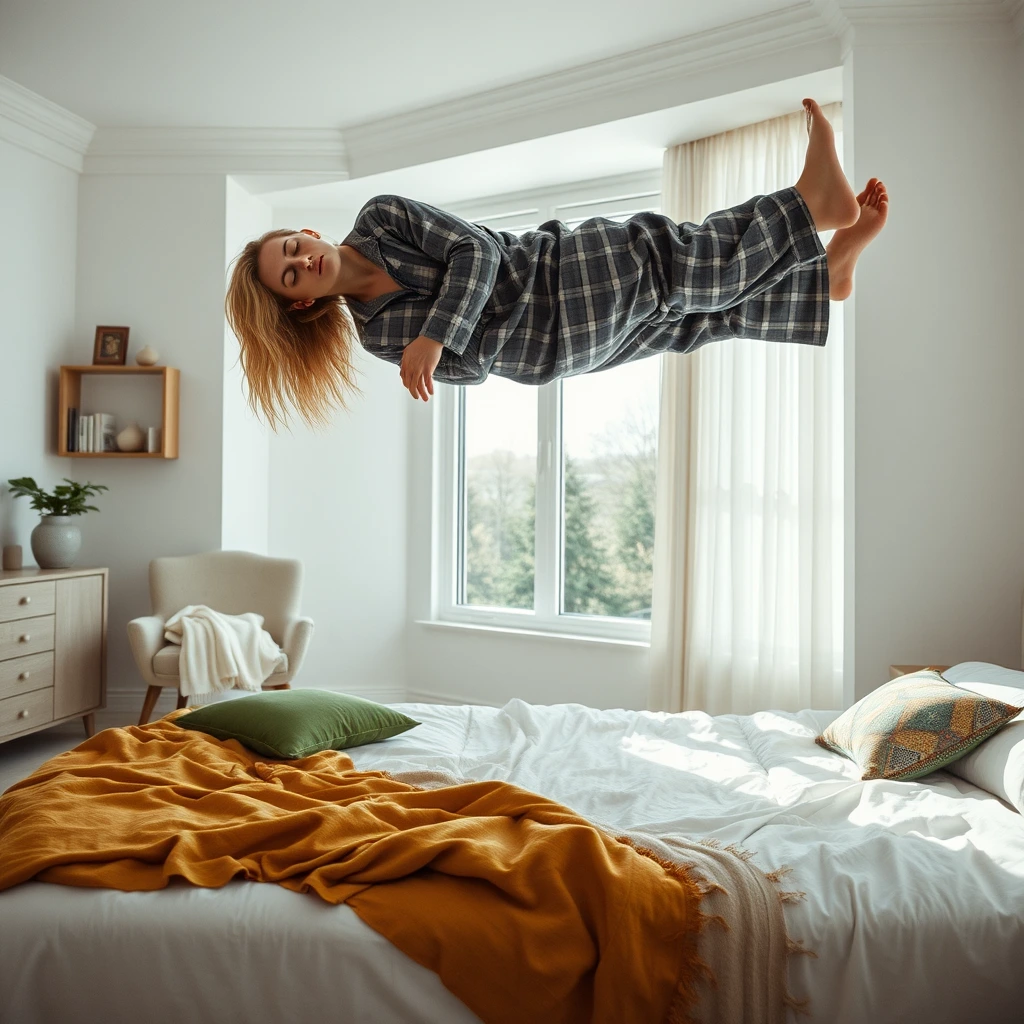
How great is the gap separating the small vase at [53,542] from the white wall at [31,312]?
0.23 meters

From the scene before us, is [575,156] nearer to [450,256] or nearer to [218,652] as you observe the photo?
[450,256]

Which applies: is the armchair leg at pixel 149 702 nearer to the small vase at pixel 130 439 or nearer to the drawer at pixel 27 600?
the drawer at pixel 27 600

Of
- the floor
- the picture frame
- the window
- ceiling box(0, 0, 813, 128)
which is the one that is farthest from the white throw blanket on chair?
ceiling box(0, 0, 813, 128)

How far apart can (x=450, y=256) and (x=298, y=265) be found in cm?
35

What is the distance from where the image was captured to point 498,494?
4.52 metres

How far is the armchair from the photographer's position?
3.86 meters

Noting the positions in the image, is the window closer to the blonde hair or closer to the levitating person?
the levitating person

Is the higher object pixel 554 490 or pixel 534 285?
pixel 534 285

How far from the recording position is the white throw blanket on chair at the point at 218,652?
359cm

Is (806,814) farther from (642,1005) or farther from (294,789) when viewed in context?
(294,789)

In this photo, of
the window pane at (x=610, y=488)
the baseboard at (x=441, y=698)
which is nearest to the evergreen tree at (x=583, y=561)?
the window pane at (x=610, y=488)

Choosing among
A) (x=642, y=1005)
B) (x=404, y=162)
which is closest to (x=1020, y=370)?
(x=642, y=1005)

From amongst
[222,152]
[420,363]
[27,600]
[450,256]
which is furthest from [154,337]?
[420,363]

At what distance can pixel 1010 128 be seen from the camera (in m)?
2.90
